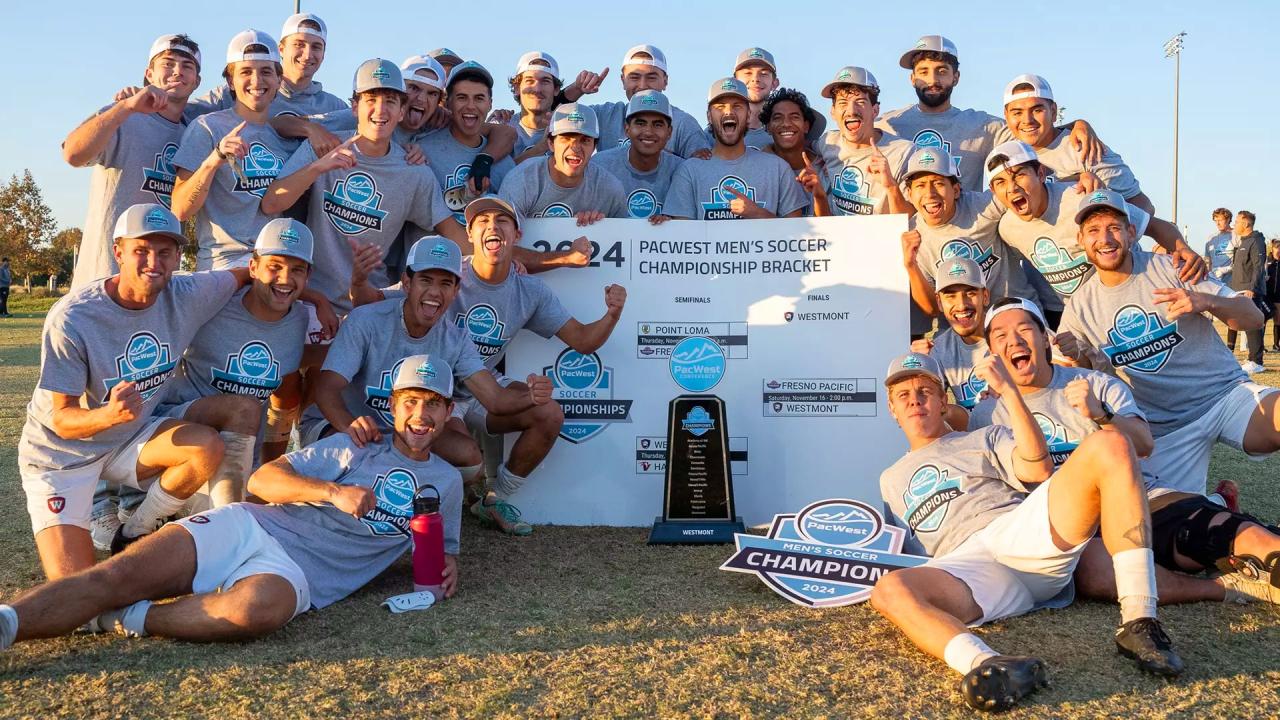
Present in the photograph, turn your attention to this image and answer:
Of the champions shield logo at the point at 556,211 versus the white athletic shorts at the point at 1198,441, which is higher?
the champions shield logo at the point at 556,211

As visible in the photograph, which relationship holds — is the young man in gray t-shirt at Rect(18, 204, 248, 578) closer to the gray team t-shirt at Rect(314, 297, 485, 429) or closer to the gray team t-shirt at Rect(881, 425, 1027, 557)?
the gray team t-shirt at Rect(314, 297, 485, 429)

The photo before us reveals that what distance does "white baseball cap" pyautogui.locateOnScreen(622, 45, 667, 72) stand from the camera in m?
7.88

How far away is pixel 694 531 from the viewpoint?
553 centimetres

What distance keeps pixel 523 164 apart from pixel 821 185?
6.68 feet

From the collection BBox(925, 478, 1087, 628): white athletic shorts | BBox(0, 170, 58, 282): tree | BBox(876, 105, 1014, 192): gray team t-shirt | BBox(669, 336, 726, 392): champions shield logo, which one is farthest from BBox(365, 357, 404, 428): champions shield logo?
BBox(0, 170, 58, 282): tree

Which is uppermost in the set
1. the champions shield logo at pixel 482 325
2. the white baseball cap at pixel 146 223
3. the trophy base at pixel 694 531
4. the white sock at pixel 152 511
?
the white baseball cap at pixel 146 223

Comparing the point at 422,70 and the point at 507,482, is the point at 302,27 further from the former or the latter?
the point at 507,482

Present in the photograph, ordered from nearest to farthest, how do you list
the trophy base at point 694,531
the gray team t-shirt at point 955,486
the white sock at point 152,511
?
1. the gray team t-shirt at point 955,486
2. the white sock at point 152,511
3. the trophy base at point 694,531

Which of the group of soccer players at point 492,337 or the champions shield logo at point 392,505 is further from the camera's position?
the champions shield logo at point 392,505

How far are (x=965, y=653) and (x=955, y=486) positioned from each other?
1286 mm

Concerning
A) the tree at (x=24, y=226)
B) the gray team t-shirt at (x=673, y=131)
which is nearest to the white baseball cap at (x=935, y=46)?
the gray team t-shirt at (x=673, y=131)

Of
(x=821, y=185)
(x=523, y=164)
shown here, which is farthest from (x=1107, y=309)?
(x=523, y=164)

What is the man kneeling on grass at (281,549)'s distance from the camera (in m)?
3.75

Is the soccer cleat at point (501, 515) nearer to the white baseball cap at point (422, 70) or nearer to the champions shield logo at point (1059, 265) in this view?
the white baseball cap at point (422, 70)
